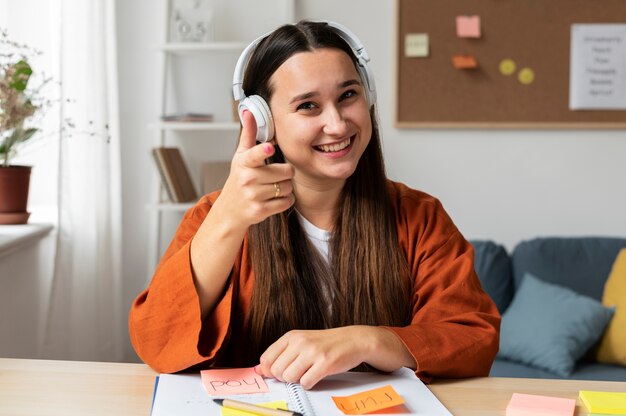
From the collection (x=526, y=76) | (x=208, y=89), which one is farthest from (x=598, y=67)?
(x=208, y=89)

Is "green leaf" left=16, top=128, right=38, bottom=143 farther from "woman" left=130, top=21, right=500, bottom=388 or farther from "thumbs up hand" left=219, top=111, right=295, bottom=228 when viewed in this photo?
"thumbs up hand" left=219, top=111, right=295, bottom=228

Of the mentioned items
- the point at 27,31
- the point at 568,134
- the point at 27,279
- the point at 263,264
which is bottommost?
the point at 27,279

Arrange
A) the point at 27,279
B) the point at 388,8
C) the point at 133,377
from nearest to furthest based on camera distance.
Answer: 1. the point at 133,377
2. the point at 27,279
3. the point at 388,8

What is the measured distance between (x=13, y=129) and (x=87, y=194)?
43cm

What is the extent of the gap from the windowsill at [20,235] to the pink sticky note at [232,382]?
1.08m

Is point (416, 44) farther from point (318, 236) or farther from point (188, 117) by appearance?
point (318, 236)

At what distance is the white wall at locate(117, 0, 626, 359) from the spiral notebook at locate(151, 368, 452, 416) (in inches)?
82.0

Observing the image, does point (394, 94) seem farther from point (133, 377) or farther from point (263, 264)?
point (133, 377)

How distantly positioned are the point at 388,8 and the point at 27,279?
1742 mm

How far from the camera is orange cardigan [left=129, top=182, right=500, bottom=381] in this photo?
1207 mm

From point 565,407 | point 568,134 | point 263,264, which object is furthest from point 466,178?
point 565,407

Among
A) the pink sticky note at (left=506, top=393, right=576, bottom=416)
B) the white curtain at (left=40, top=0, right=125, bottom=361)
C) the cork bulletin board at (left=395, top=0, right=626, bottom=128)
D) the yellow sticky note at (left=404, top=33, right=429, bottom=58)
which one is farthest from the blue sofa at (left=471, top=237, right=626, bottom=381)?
the pink sticky note at (left=506, top=393, right=576, bottom=416)

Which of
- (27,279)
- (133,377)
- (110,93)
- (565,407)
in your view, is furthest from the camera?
(110,93)

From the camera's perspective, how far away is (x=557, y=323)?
8.57ft
